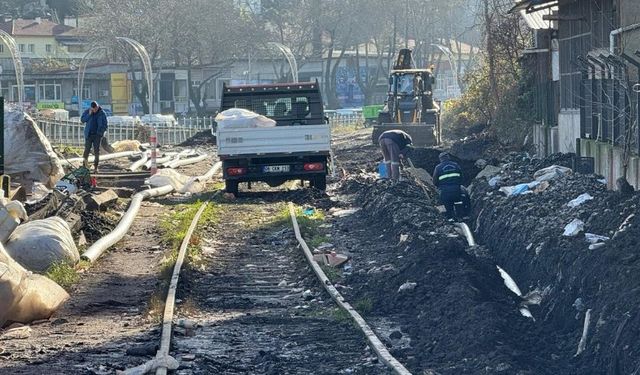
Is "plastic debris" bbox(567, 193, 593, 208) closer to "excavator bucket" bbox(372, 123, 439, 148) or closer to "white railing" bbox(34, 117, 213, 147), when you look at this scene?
"excavator bucket" bbox(372, 123, 439, 148)

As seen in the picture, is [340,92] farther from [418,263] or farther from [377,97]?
[418,263]

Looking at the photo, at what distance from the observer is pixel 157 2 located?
8994 centimetres

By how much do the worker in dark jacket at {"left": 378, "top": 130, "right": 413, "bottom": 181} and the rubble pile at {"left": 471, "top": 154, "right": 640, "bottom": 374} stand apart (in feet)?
13.8

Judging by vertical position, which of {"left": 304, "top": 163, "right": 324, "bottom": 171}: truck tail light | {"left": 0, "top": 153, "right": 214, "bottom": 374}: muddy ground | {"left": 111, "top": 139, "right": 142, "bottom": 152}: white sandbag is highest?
{"left": 304, "top": 163, "right": 324, "bottom": 171}: truck tail light

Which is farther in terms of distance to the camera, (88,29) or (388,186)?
(88,29)

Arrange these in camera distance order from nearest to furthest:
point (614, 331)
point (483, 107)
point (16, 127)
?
point (614, 331) < point (16, 127) < point (483, 107)

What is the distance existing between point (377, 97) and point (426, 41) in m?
7.09

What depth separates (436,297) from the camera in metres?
13.6

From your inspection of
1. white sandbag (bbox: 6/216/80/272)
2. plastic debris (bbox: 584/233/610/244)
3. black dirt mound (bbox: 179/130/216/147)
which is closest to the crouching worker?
plastic debris (bbox: 584/233/610/244)

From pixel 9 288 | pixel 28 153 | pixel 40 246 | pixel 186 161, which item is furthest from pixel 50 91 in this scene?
pixel 9 288

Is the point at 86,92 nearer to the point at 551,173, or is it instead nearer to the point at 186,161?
the point at 186,161

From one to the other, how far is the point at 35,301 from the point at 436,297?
4.21m

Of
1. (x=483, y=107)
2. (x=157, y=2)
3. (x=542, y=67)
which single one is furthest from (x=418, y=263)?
(x=157, y=2)

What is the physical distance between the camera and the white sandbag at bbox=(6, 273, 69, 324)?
12.5 meters
